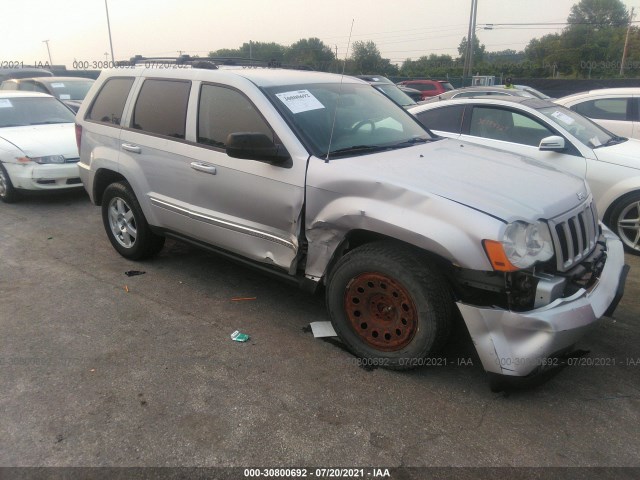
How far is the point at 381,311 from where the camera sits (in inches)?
126

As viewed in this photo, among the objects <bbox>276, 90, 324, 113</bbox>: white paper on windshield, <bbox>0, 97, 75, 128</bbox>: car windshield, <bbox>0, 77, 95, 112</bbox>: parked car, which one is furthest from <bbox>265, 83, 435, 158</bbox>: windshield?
<bbox>0, 77, 95, 112</bbox>: parked car

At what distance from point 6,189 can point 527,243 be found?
23.6 ft

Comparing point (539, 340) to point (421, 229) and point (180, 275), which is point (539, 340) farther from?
point (180, 275)

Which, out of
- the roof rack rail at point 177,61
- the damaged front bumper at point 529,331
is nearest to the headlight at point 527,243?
the damaged front bumper at point 529,331

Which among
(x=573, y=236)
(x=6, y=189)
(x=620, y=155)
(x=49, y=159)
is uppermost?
(x=620, y=155)

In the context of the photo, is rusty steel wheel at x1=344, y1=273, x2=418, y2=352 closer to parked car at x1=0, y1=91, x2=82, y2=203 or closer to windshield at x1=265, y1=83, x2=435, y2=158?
windshield at x1=265, y1=83, x2=435, y2=158

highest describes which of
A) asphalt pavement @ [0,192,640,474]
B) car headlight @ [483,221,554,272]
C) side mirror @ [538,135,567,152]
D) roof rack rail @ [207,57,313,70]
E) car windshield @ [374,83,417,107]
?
roof rack rail @ [207,57,313,70]

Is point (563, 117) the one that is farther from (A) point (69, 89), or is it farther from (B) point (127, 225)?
(A) point (69, 89)

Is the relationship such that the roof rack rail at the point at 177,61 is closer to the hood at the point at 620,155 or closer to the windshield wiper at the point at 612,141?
the hood at the point at 620,155

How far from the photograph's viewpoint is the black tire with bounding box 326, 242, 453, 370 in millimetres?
2928

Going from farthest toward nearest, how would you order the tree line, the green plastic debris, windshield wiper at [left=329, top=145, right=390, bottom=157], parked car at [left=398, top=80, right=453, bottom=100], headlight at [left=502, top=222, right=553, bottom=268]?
1. the tree line
2. parked car at [left=398, top=80, right=453, bottom=100]
3. the green plastic debris
4. windshield wiper at [left=329, top=145, right=390, bottom=157]
5. headlight at [left=502, top=222, right=553, bottom=268]

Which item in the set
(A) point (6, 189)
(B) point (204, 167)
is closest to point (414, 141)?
(B) point (204, 167)

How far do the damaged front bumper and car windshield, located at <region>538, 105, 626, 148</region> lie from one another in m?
3.38

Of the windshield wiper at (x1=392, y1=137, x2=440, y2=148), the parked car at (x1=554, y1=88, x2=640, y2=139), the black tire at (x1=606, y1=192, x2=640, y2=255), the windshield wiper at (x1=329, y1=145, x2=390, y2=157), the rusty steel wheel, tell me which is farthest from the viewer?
the parked car at (x1=554, y1=88, x2=640, y2=139)
